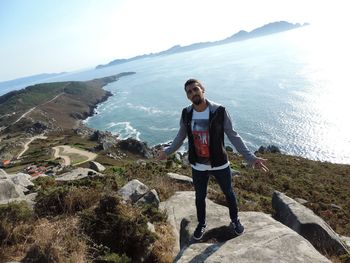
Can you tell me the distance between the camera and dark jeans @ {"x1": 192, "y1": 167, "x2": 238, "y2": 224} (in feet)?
23.2

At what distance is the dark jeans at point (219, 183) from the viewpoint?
279 inches

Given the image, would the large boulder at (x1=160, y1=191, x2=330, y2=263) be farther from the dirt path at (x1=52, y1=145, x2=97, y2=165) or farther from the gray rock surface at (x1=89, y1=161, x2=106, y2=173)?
the dirt path at (x1=52, y1=145, x2=97, y2=165)

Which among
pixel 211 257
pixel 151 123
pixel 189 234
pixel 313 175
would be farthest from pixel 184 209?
pixel 151 123

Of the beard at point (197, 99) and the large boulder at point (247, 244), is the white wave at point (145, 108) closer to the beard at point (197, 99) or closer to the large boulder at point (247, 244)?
the large boulder at point (247, 244)

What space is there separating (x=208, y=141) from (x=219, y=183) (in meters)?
0.91

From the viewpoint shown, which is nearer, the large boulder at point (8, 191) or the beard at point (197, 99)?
the beard at point (197, 99)

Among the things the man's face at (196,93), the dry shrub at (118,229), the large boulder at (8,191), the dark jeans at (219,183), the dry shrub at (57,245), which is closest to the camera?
the dry shrub at (57,245)

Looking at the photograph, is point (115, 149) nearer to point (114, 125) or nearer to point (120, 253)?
point (114, 125)

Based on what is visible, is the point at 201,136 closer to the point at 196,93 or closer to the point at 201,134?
the point at 201,134

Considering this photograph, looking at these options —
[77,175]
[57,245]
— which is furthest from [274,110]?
[57,245]

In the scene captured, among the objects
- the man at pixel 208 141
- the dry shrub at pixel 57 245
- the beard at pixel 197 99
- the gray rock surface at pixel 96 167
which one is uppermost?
the beard at pixel 197 99

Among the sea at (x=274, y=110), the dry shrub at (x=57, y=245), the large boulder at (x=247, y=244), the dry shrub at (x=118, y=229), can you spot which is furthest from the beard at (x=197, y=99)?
the sea at (x=274, y=110)

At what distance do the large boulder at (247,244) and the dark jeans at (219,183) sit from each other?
412 mm

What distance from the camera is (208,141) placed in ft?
22.5
